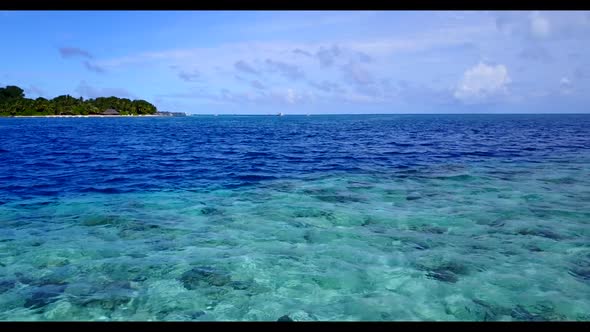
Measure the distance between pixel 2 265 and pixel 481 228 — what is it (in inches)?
449

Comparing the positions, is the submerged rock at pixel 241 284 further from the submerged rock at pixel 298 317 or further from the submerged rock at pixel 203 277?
the submerged rock at pixel 298 317

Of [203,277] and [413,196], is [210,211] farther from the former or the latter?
[413,196]

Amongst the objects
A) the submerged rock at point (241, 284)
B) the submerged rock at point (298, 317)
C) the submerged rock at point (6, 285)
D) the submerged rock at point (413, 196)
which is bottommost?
the submerged rock at point (298, 317)

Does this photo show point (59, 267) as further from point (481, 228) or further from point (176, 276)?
point (481, 228)

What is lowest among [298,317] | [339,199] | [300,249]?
[298,317]

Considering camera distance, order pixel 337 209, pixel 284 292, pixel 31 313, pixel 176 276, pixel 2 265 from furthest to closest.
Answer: pixel 337 209 < pixel 2 265 < pixel 176 276 < pixel 284 292 < pixel 31 313

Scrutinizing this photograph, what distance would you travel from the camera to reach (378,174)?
1989 cm

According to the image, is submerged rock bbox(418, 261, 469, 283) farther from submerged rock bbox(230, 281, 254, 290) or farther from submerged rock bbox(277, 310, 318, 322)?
submerged rock bbox(230, 281, 254, 290)

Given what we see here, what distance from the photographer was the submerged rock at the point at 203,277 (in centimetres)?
732

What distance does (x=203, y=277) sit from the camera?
7.60 metres

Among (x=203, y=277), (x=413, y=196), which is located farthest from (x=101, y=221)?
(x=413, y=196)

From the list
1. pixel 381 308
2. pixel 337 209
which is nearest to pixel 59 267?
pixel 381 308

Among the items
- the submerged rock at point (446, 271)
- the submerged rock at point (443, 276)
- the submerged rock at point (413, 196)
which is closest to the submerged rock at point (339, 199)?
the submerged rock at point (413, 196)

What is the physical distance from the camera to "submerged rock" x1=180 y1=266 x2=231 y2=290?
732 centimetres
